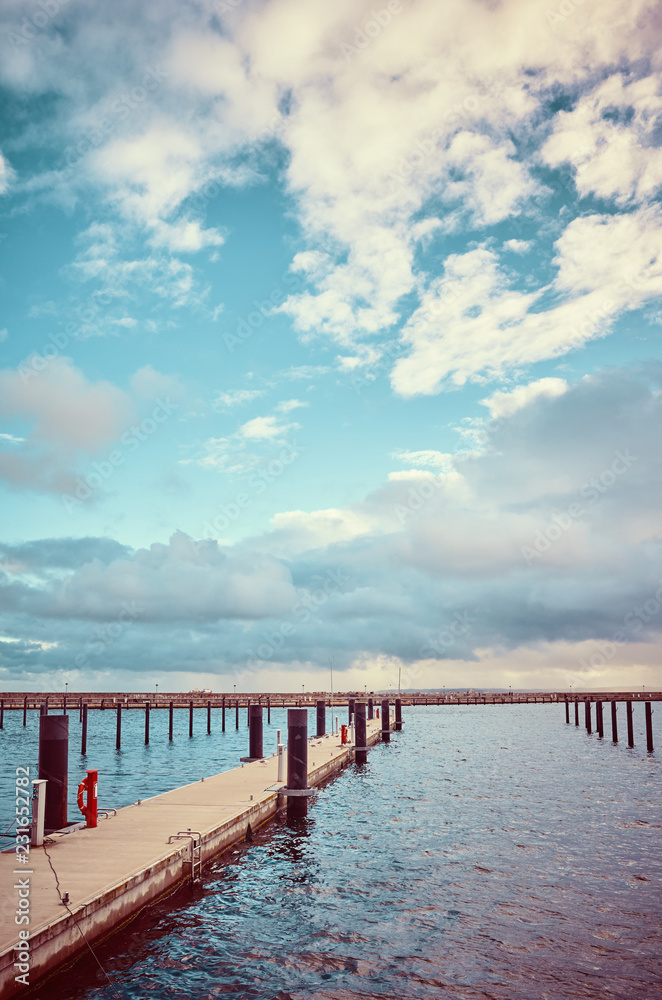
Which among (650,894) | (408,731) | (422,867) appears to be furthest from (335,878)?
(408,731)

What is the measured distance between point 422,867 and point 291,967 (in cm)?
873

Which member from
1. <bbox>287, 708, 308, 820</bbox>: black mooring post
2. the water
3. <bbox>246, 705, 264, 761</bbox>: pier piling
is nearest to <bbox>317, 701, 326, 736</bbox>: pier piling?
<bbox>246, 705, 264, 761</bbox>: pier piling

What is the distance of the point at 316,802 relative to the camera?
33.1m

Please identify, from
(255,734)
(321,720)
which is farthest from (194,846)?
(321,720)

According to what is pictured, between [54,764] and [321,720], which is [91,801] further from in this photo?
[321,720]

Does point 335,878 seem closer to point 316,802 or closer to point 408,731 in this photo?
point 316,802

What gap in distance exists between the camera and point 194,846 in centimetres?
1886

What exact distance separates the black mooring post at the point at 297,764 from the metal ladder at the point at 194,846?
8.24 metres

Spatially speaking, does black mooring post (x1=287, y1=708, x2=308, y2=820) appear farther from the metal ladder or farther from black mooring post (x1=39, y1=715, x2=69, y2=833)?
black mooring post (x1=39, y1=715, x2=69, y2=833)

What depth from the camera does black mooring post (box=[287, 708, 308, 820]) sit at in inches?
1080

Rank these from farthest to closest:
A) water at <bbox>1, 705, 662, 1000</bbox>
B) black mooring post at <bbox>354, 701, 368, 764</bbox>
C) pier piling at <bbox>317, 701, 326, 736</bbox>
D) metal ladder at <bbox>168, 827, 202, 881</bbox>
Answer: pier piling at <bbox>317, 701, 326, 736</bbox>, black mooring post at <bbox>354, 701, 368, 764</bbox>, metal ladder at <bbox>168, 827, 202, 881</bbox>, water at <bbox>1, 705, 662, 1000</bbox>

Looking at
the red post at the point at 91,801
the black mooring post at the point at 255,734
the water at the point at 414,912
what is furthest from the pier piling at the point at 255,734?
the red post at the point at 91,801

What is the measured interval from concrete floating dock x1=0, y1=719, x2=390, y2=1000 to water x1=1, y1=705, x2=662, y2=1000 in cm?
53

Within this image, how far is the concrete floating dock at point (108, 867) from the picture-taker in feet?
40.0
